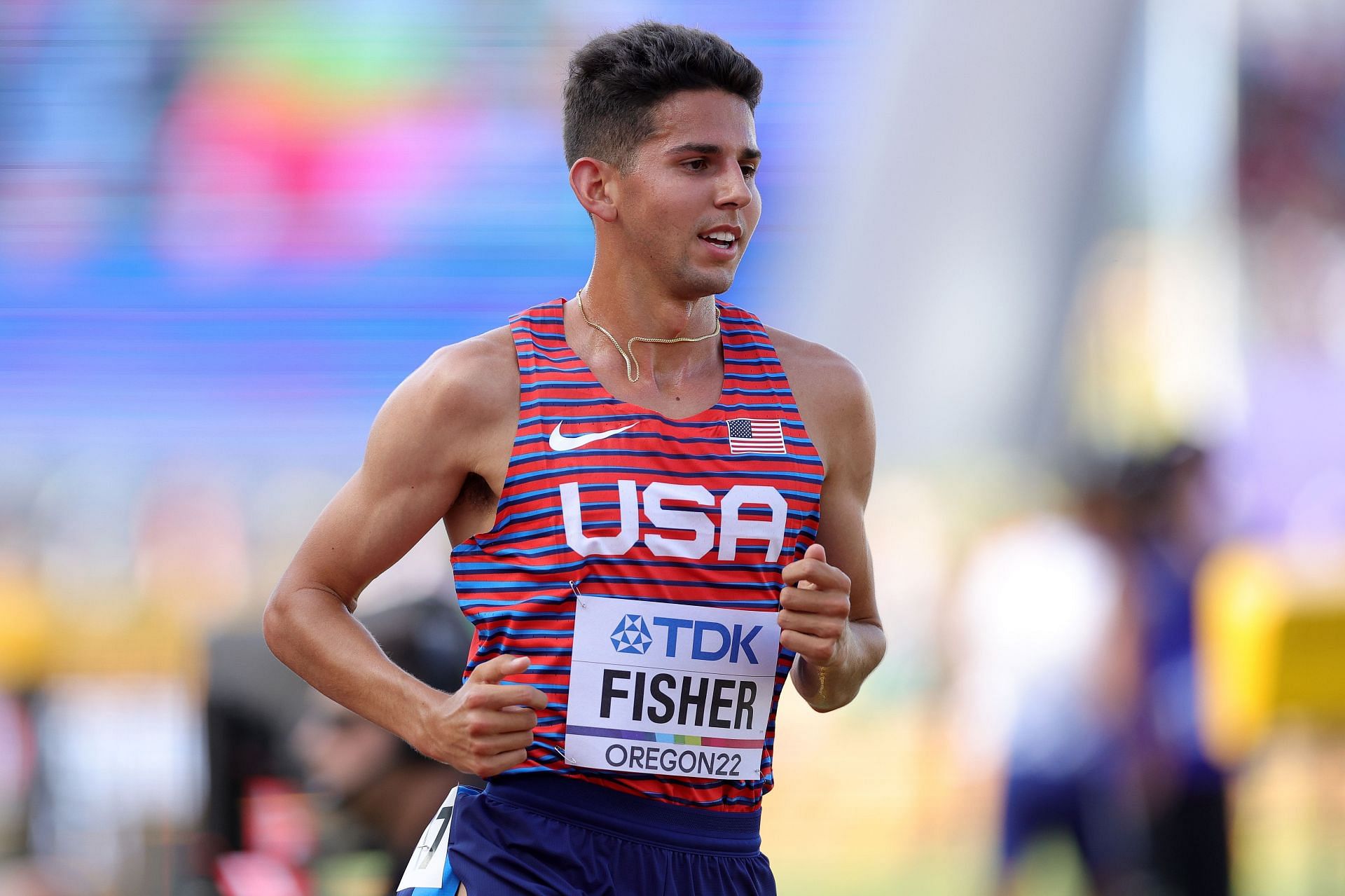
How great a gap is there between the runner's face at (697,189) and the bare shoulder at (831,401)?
0.77ft

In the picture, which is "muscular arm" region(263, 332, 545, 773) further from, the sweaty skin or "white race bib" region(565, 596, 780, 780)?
"white race bib" region(565, 596, 780, 780)

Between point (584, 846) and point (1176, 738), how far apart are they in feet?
15.4

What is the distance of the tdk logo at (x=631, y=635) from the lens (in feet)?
8.68

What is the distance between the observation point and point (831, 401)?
296 cm

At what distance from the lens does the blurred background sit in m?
8.27

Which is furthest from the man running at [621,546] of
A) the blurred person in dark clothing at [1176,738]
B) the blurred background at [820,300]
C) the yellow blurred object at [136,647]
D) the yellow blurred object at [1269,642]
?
the yellow blurred object at [136,647]

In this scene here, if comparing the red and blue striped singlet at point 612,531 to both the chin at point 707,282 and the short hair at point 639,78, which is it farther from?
the short hair at point 639,78

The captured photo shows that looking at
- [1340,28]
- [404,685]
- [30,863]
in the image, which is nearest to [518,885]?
[404,685]

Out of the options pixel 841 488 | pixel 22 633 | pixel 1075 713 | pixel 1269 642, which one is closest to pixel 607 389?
pixel 841 488

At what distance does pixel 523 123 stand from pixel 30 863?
537cm

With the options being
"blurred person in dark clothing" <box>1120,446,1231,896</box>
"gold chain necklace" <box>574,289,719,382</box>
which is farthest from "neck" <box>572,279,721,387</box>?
"blurred person in dark clothing" <box>1120,446,1231,896</box>

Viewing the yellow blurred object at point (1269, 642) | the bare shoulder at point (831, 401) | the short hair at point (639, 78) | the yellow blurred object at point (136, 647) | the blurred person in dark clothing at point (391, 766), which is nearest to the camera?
the short hair at point (639, 78)

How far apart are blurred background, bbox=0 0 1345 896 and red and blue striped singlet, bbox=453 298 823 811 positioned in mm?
4981

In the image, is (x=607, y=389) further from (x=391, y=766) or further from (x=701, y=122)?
(x=391, y=766)
